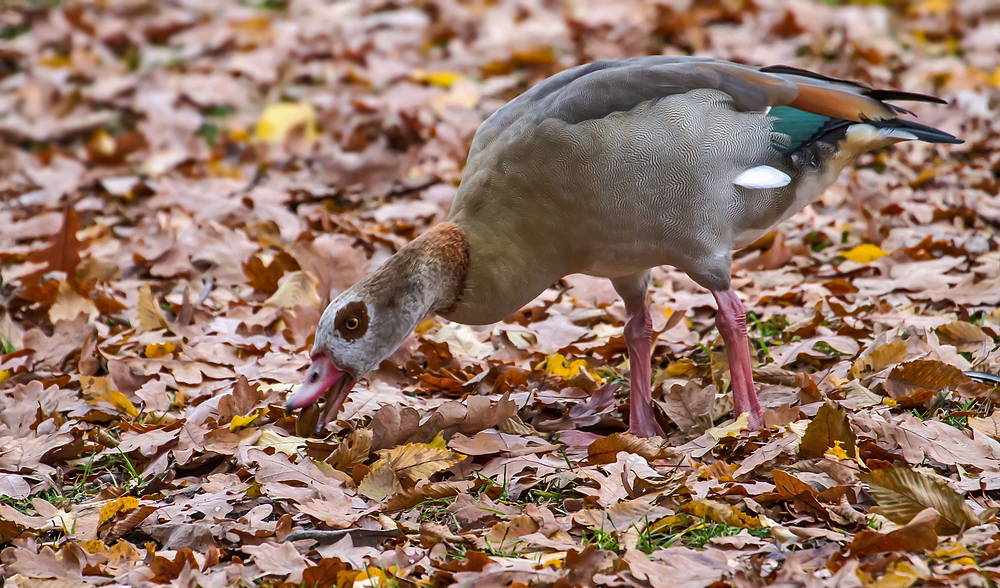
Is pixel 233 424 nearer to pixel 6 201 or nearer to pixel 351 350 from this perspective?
pixel 351 350

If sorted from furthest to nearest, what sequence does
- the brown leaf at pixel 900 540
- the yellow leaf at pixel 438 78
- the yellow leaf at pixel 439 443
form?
the yellow leaf at pixel 438 78 → the yellow leaf at pixel 439 443 → the brown leaf at pixel 900 540

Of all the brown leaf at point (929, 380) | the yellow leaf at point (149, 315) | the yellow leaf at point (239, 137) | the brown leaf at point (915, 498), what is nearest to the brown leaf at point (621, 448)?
the brown leaf at point (915, 498)

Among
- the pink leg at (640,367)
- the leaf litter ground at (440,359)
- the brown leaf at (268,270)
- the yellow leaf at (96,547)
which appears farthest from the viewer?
the brown leaf at (268,270)

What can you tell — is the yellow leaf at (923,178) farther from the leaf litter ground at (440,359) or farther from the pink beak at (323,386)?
the pink beak at (323,386)

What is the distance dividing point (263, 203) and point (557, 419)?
3.37 m

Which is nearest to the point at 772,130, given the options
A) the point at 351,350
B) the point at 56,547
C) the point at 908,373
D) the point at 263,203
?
the point at 908,373

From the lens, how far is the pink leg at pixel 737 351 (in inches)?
164

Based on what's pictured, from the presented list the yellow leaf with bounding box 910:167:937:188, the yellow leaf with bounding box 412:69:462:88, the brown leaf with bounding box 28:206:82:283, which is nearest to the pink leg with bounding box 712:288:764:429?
the yellow leaf with bounding box 910:167:937:188

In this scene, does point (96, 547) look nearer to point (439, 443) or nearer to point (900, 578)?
point (439, 443)

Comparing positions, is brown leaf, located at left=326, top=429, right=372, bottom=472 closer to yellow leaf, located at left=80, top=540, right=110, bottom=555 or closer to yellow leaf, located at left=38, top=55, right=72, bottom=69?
yellow leaf, located at left=80, top=540, right=110, bottom=555

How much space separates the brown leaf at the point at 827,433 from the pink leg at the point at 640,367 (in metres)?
0.82

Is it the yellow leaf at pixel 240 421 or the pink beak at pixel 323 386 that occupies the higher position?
the pink beak at pixel 323 386

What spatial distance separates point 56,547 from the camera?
351 cm

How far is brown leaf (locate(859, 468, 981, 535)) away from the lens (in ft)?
10.3
